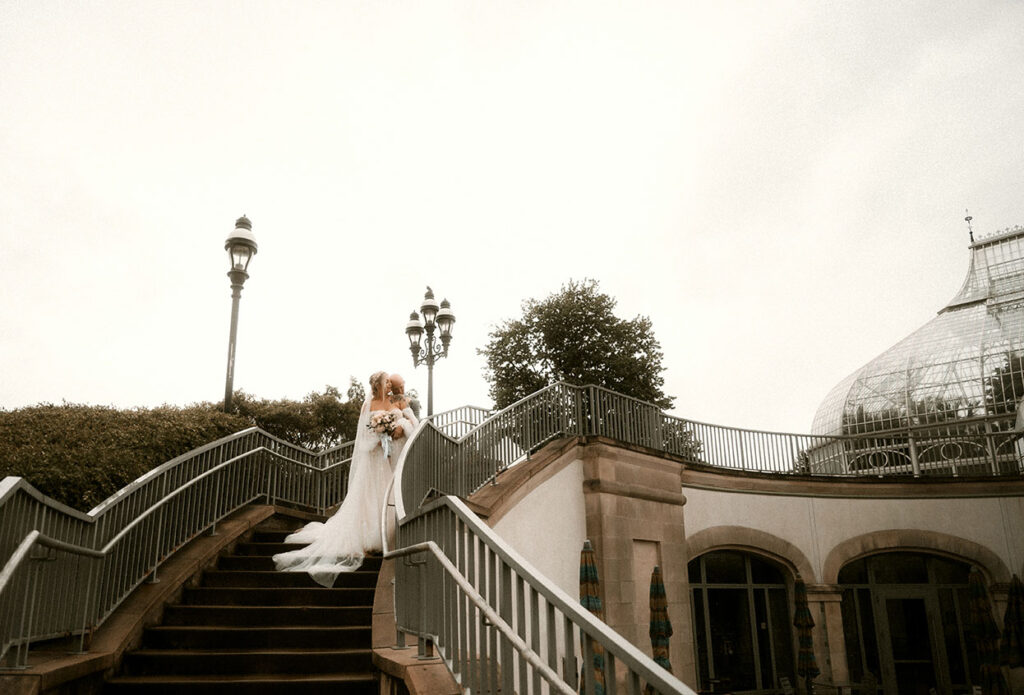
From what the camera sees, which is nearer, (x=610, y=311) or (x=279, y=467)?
(x=279, y=467)

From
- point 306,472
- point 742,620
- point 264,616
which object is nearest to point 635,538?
point 742,620

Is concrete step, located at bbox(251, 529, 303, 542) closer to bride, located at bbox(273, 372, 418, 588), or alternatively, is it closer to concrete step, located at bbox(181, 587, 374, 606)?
bride, located at bbox(273, 372, 418, 588)

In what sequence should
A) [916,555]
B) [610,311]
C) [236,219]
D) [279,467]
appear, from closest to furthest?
[279,467], [236,219], [916,555], [610,311]

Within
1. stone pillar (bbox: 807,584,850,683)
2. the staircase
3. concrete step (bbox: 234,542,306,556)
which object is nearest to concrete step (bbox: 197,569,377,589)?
the staircase

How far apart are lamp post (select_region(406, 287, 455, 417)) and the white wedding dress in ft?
15.1

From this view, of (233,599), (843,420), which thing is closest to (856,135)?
(233,599)

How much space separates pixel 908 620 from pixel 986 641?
464 centimetres

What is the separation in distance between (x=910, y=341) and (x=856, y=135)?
24623 millimetres

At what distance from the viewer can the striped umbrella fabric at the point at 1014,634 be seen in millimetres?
15297

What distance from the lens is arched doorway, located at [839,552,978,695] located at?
1909cm

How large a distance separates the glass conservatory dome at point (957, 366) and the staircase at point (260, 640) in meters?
25.9

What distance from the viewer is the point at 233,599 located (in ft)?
22.8

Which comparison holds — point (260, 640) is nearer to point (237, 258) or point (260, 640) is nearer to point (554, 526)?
point (237, 258)

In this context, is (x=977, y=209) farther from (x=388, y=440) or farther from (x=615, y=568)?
(x=388, y=440)
